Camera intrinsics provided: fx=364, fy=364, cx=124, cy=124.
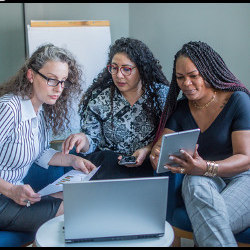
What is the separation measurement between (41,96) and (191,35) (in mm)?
1651

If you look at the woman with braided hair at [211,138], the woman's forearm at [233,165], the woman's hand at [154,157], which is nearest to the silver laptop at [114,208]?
the woman with braided hair at [211,138]

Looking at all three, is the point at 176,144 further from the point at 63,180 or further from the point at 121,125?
the point at 121,125

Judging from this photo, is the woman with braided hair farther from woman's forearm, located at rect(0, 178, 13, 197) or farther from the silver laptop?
woman's forearm, located at rect(0, 178, 13, 197)

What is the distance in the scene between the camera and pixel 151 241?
122 centimetres

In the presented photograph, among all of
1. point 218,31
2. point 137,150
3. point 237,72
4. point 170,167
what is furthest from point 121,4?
point 170,167

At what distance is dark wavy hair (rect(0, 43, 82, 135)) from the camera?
1.72 m

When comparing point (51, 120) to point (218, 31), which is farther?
point (218, 31)

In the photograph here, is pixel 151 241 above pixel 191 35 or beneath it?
beneath

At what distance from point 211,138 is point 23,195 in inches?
36.2

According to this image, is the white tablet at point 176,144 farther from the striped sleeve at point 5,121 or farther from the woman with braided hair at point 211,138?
the striped sleeve at point 5,121

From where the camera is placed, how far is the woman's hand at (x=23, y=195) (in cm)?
147

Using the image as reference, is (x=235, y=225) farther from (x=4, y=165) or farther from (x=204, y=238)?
(x=4, y=165)

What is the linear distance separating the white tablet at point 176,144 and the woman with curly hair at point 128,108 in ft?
1.92

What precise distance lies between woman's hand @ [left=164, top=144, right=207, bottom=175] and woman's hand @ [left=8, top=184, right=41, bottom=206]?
1.88 ft
